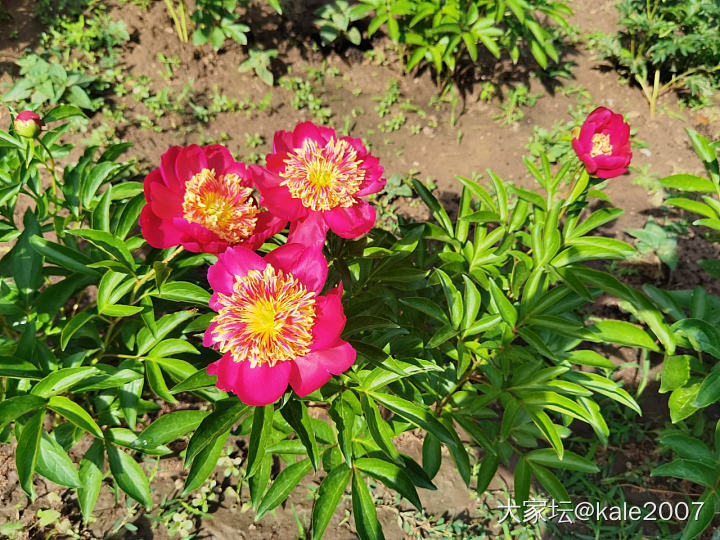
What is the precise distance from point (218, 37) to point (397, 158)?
4.06ft

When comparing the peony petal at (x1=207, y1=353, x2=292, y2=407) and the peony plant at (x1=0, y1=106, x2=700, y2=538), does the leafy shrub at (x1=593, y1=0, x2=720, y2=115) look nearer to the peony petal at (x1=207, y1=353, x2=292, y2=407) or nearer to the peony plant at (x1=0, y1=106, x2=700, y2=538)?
the peony plant at (x1=0, y1=106, x2=700, y2=538)

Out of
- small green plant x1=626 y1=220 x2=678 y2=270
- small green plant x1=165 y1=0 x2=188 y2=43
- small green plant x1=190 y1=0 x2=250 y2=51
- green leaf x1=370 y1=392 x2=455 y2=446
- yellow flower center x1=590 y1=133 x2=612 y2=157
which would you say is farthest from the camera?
small green plant x1=165 y1=0 x2=188 y2=43

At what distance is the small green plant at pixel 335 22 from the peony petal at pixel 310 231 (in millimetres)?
2344

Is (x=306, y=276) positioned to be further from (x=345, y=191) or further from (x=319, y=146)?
(x=319, y=146)

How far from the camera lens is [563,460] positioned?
1581 millimetres

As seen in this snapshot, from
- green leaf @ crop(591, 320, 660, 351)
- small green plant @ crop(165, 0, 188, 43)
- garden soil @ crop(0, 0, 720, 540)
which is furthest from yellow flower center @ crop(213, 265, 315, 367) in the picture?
small green plant @ crop(165, 0, 188, 43)

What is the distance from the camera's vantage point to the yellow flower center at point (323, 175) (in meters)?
1.14

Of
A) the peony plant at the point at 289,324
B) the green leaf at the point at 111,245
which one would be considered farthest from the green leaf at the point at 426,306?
the green leaf at the point at 111,245

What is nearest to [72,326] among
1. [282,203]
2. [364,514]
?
[282,203]

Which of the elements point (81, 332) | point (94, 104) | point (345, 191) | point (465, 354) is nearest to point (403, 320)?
point (465, 354)

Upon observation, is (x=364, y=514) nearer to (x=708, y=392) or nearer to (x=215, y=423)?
(x=215, y=423)

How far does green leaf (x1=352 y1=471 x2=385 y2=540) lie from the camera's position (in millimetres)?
1253

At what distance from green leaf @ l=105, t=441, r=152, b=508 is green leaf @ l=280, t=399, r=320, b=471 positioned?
1.76ft

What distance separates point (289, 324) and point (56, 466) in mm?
759
